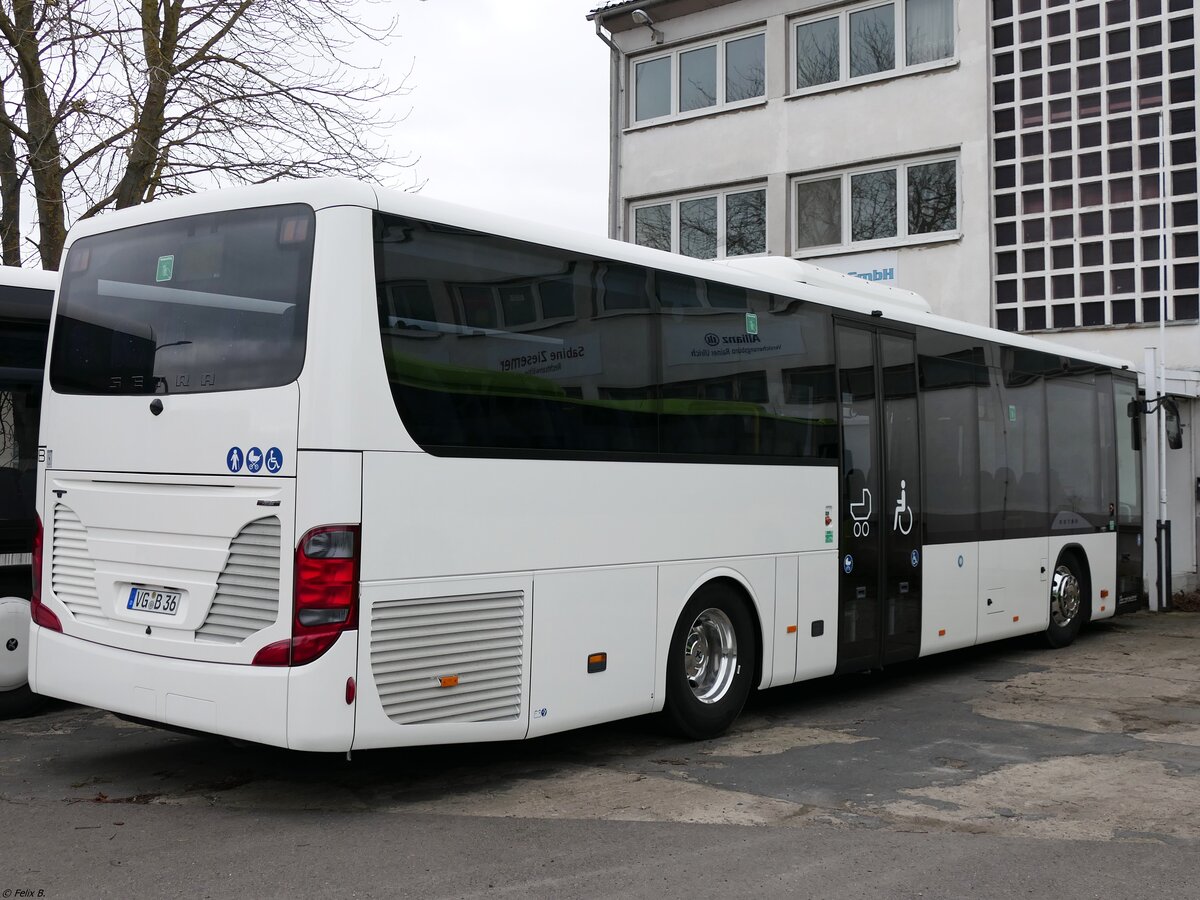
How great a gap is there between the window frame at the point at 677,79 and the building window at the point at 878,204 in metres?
1.99

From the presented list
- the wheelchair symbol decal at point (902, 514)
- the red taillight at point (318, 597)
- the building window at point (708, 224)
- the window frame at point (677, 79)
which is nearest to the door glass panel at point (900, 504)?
the wheelchair symbol decal at point (902, 514)

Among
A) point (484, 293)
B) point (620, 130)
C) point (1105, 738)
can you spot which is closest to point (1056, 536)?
point (1105, 738)

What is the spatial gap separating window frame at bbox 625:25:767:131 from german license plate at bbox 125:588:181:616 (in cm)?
1692

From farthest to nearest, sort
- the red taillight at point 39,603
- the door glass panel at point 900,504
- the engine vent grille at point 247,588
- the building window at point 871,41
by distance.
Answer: the building window at point 871,41, the door glass panel at point 900,504, the red taillight at point 39,603, the engine vent grille at point 247,588

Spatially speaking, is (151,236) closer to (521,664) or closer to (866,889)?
(521,664)

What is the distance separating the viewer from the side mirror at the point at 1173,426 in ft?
45.7

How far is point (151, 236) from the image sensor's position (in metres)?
6.73

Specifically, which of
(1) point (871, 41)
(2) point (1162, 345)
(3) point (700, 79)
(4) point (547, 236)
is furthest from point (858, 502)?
(3) point (700, 79)

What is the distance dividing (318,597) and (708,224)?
17.3m

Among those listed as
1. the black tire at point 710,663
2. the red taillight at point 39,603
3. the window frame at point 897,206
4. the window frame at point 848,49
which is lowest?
the black tire at point 710,663

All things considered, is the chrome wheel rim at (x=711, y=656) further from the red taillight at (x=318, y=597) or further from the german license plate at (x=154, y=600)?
the german license plate at (x=154, y=600)

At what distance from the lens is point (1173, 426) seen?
46.3 feet

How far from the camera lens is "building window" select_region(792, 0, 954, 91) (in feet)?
63.9

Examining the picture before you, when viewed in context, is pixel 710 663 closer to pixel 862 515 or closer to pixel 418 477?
pixel 862 515
